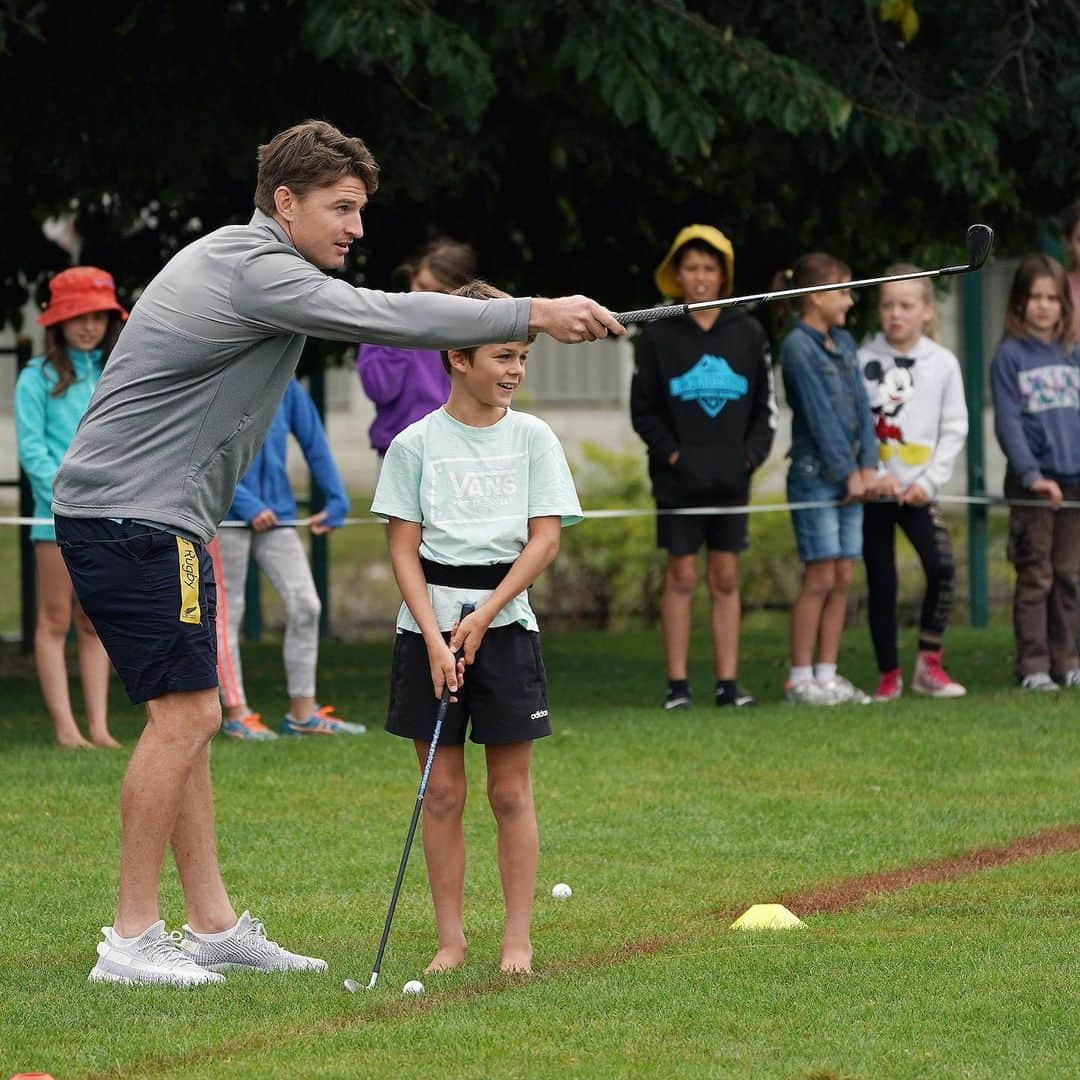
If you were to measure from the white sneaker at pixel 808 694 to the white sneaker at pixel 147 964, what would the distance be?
5.58 m

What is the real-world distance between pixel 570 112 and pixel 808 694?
336 cm

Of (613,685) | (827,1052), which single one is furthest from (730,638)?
(827,1052)

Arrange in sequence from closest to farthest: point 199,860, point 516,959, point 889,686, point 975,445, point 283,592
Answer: point 516,959, point 199,860, point 283,592, point 889,686, point 975,445

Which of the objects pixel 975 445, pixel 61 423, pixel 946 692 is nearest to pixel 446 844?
pixel 61 423

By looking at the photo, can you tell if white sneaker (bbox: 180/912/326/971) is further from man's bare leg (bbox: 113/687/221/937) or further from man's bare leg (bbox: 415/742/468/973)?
man's bare leg (bbox: 415/742/468/973)

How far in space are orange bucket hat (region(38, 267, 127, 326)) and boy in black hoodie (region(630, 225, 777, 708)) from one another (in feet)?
8.65

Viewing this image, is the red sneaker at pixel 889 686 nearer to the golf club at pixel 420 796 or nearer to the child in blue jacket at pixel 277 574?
the child in blue jacket at pixel 277 574

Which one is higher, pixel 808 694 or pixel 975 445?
pixel 975 445

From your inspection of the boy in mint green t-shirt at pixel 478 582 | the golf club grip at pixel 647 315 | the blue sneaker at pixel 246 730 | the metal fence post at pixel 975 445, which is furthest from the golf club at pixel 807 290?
the metal fence post at pixel 975 445

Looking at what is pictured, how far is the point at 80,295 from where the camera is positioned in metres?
9.22

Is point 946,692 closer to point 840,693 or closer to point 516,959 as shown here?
point 840,693

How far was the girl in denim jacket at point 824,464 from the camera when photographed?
34.1 ft

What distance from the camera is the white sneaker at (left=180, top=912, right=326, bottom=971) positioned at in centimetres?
556

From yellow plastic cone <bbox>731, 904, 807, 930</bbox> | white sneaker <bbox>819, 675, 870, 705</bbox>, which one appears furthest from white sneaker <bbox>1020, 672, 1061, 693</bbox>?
yellow plastic cone <bbox>731, 904, 807, 930</bbox>
